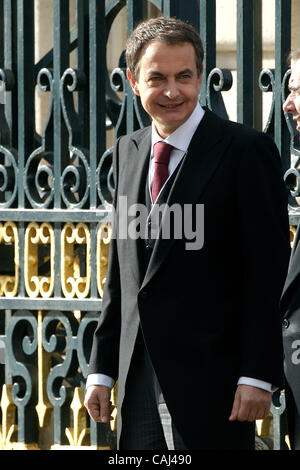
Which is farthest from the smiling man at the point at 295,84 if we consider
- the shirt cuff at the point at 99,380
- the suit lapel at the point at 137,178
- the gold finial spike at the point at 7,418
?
the gold finial spike at the point at 7,418

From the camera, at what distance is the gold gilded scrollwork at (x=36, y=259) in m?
4.94

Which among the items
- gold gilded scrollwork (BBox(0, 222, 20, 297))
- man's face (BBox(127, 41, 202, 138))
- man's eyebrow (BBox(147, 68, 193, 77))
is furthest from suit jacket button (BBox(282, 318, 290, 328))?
gold gilded scrollwork (BBox(0, 222, 20, 297))

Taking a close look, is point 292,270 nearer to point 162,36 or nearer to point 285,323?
point 285,323

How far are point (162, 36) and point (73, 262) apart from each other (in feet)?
5.60

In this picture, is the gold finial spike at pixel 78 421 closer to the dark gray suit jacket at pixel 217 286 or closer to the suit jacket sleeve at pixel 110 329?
the suit jacket sleeve at pixel 110 329

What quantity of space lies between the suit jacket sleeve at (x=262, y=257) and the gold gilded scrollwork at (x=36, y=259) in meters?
1.78

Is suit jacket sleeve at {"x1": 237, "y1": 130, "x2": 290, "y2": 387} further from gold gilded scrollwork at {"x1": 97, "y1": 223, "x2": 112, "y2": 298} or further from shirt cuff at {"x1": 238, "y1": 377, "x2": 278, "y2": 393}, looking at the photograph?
gold gilded scrollwork at {"x1": 97, "y1": 223, "x2": 112, "y2": 298}

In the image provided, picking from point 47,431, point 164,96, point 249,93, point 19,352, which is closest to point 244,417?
point 164,96

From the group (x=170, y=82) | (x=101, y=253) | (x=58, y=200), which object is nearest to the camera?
(x=170, y=82)

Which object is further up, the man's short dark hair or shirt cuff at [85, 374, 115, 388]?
the man's short dark hair

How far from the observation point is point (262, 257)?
10.6ft

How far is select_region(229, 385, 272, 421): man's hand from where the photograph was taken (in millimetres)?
3203

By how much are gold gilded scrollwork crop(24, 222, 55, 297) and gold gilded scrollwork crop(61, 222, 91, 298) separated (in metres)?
0.06

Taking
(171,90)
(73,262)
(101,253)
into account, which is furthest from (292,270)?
(73,262)
